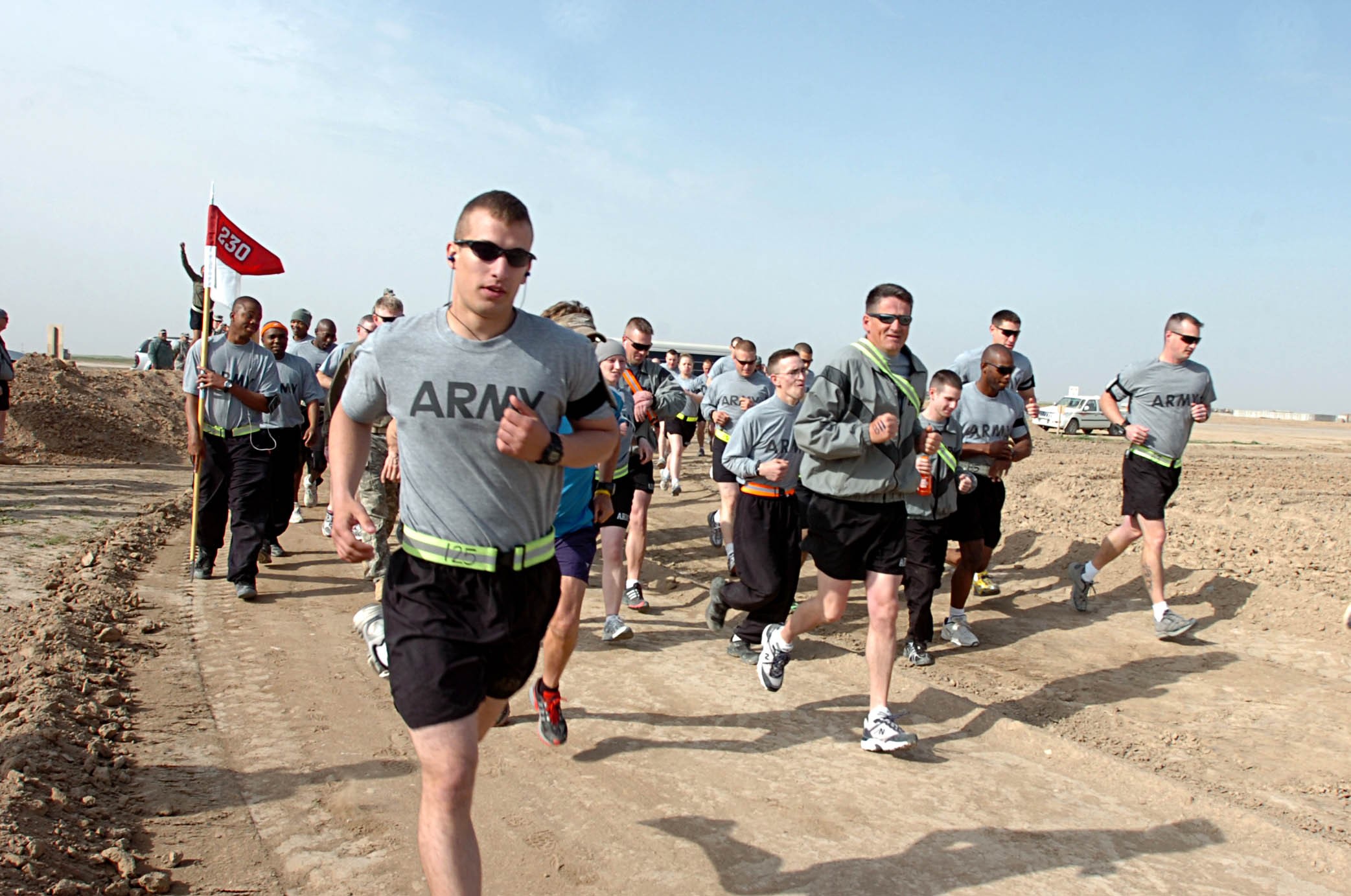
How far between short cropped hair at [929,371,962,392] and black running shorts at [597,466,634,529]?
6.75ft

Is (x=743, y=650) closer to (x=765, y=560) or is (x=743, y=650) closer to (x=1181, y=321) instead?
(x=765, y=560)

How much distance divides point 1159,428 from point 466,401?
6727 mm

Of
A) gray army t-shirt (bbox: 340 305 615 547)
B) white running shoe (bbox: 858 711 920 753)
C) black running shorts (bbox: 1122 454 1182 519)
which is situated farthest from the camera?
black running shorts (bbox: 1122 454 1182 519)

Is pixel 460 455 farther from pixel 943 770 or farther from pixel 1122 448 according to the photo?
pixel 1122 448

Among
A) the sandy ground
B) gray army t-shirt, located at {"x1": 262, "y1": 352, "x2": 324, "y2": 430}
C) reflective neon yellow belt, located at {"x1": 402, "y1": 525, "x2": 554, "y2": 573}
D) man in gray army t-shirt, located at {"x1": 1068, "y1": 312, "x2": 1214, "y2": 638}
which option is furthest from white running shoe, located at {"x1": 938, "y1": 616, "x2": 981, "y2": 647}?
gray army t-shirt, located at {"x1": 262, "y1": 352, "x2": 324, "y2": 430}

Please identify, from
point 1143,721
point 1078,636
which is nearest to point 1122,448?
point 1078,636

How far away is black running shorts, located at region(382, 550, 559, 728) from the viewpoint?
9.00 feet

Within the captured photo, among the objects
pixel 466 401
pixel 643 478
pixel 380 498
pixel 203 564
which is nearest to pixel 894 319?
pixel 466 401

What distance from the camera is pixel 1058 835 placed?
4023mm

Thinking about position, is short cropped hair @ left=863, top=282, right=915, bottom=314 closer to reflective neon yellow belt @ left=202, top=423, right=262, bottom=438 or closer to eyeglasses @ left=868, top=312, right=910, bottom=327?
eyeglasses @ left=868, top=312, right=910, bottom=327

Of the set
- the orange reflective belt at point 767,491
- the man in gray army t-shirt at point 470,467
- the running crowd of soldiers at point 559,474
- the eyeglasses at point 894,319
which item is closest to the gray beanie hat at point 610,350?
the running crowd of soldiers at point 559,474

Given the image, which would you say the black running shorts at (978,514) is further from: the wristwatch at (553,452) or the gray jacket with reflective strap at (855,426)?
the wristwatch at (553,452)

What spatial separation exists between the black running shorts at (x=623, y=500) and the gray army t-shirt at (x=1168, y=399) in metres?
4.20

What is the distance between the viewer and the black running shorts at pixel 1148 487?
7.75 m
